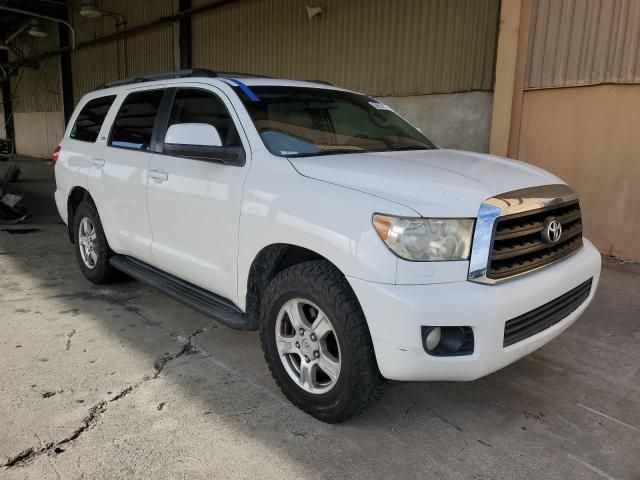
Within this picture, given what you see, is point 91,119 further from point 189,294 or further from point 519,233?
point 519,233

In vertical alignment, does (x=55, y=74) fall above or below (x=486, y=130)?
above

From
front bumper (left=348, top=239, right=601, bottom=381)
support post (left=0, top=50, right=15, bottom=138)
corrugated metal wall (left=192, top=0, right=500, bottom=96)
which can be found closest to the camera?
front bumper (left=348, top=239, right=601, bottom=381)

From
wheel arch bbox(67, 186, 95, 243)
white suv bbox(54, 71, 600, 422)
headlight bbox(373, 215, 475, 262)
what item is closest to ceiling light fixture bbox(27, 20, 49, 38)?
wheel arch bbox(67, 186, 95, 243)

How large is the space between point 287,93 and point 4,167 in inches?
574

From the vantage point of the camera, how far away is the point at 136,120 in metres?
4.33

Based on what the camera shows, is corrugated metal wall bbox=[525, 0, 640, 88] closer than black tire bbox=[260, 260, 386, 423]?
No

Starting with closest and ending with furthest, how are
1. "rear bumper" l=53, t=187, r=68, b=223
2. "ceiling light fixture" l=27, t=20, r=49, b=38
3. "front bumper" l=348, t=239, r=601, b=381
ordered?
"front bumper" l=348, t=239, r=601, b=381 < "rear bumper" l=53, t=187, r=68, b=223 < "ceiling light fixture" l=27, t=20, r=49, b=38

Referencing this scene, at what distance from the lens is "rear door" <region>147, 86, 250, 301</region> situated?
10.4 feet

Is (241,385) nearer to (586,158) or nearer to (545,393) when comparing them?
(545,393)

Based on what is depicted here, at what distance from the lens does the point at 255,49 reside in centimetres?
1088

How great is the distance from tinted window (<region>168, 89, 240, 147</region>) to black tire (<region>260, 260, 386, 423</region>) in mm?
1021

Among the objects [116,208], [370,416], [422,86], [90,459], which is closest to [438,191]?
[370,416]

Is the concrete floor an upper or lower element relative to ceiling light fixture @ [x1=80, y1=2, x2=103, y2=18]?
lower

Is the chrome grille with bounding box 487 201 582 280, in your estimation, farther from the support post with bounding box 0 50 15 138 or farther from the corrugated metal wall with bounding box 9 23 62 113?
the support post with bounding box 0 50 15 138
